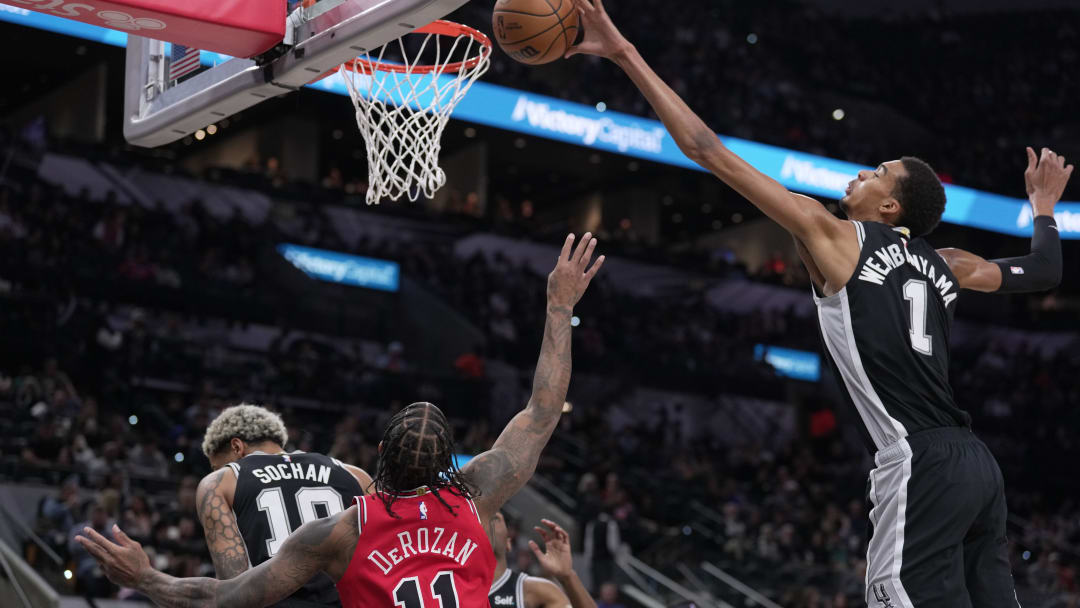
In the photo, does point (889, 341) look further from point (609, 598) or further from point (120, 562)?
point (609, 598)

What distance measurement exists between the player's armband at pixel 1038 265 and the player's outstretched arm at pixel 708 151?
85 cm

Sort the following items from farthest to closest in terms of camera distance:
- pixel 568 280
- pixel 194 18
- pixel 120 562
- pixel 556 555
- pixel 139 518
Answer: pixel 139 518 → pixel 556 555 → pixel 194 18 → pixel 568 280 → pixel 120 562

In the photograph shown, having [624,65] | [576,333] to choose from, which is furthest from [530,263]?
[624,65]

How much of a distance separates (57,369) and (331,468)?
34.6 feet

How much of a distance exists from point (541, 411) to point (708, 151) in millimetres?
876

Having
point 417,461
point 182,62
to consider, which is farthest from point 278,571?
point 182,62

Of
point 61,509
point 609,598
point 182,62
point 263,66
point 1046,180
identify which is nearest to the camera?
point 1046,180

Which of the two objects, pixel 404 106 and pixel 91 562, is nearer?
pixel 404 106

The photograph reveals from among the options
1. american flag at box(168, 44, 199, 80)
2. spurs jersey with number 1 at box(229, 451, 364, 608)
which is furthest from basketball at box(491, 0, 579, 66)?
spurs jersey with number 1 at box(229, 451, 364, 608)

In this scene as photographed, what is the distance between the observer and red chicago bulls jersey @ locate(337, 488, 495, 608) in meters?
3.17

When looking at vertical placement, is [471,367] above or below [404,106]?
below

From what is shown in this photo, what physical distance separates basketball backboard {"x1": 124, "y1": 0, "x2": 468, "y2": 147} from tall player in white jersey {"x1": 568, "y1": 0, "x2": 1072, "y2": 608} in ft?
2.62

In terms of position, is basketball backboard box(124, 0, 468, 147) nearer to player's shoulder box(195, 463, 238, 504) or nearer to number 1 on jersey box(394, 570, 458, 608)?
player's shoulder box(195, 463, 238, 504)

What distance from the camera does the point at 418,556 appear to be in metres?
3.20
